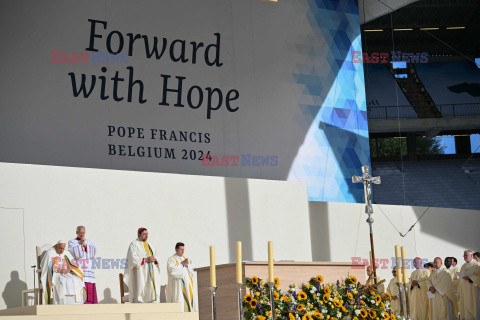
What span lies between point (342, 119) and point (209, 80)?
3727 millimetres

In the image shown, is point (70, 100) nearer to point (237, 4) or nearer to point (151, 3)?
point (151, 3)

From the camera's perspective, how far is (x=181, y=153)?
15.6m

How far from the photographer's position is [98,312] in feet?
26.6

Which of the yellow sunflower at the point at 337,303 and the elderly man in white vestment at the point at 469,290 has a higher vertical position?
the yellow sunflower at the point at 337,303

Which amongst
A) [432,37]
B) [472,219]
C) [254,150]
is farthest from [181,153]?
[432,37]

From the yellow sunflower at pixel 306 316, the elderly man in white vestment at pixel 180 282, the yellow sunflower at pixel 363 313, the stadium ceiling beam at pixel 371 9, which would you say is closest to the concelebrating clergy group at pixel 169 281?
the elderly man in white vestment at pixel 180 282

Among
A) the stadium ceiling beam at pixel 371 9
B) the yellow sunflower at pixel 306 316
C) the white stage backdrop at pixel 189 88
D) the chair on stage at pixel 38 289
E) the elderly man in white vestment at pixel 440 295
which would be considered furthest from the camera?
the stadium ceiling beam at pixel 371 9

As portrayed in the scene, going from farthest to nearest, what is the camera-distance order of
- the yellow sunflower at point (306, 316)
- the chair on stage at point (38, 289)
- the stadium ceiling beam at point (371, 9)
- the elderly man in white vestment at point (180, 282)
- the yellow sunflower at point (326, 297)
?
1. the stadium ceiling beam at point (371, 9)
2. the elderly man in white vestment at point (180, 282)
3. the chair on stage at point (38, 289)
4. the yellow sunflower at point (326, 297)
5. the yellow sunflower at point (306, 316)

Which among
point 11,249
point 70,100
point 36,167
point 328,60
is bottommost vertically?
point 11,249

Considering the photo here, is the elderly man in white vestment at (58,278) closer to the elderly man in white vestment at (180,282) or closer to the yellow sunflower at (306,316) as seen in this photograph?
the elderly man in white vestment at (180,282)

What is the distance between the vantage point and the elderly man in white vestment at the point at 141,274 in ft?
37.1

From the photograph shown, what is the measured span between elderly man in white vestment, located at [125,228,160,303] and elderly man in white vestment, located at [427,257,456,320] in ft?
16.1

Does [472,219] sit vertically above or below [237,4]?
below

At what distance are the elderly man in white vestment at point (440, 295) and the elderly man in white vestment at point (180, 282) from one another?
4.32m
